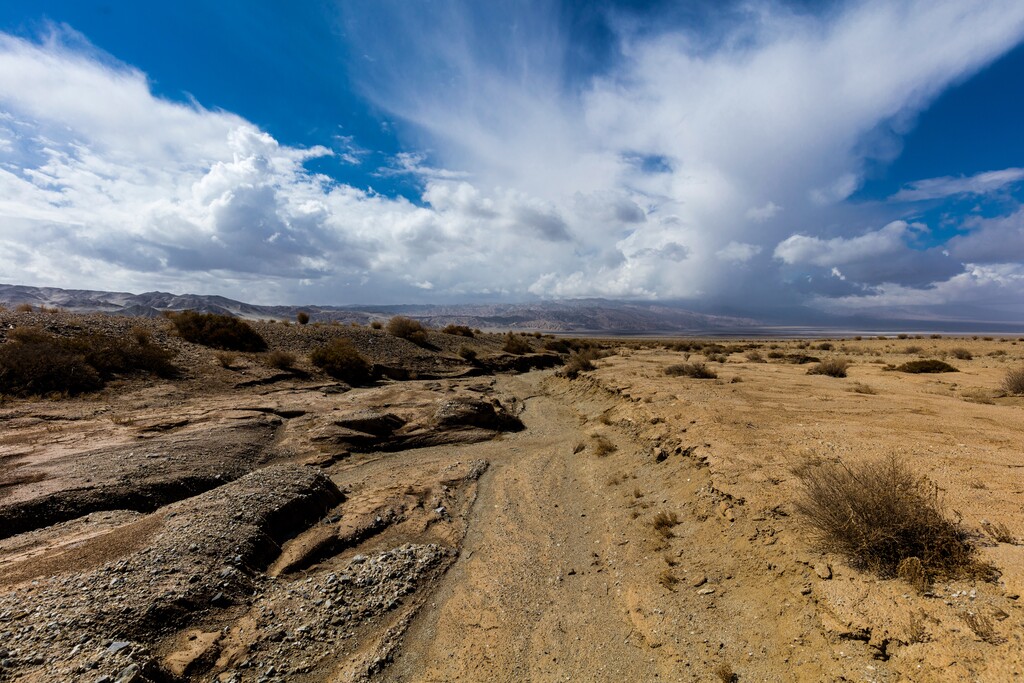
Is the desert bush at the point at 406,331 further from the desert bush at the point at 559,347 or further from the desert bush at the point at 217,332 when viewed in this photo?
the desert bush at the point at 559,347

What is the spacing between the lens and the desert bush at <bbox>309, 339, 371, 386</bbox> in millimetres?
22672

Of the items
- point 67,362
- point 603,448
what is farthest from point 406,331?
point 603,448

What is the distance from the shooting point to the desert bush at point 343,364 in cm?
2267

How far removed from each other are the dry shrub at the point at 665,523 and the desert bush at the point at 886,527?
90.0 inches

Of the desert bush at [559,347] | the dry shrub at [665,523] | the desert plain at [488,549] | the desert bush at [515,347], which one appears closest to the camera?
the desert plain at [488,549]

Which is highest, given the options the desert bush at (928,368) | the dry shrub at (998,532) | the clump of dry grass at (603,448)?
the dry shrub at (998,532)

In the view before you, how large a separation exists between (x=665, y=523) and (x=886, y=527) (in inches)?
129

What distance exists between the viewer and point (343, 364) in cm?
2288

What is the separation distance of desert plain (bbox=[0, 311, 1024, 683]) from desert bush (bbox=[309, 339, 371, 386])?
338 inches

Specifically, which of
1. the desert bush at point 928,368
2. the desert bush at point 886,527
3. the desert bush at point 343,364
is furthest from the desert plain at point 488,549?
the desert bush at point 928,368

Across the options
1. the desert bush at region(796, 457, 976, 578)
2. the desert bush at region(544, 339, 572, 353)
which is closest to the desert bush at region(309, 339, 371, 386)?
the desert bush at region(796, 457, 976, 578)

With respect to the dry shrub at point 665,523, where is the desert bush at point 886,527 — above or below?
above

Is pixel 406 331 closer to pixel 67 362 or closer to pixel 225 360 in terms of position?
pixel 225 360

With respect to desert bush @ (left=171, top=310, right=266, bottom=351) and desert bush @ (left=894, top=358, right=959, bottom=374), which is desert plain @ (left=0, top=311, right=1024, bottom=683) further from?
desert bush @ (left=171, top=310, right=266, bottom=351)
